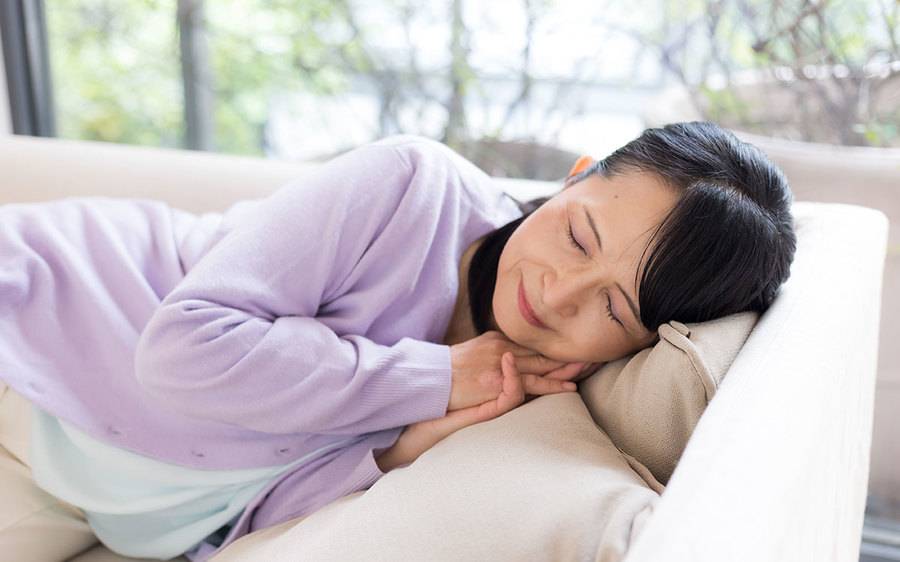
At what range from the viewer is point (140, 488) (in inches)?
44.7

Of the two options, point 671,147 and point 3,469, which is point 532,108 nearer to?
point 671,147

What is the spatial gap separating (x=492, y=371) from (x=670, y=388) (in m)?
0.24

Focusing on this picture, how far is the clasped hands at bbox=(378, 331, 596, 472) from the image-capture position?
3.31ft

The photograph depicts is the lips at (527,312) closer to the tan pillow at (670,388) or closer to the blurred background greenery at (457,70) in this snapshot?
the tan pillow at (670,388)

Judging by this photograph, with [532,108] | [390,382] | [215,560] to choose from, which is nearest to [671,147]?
[390,382]

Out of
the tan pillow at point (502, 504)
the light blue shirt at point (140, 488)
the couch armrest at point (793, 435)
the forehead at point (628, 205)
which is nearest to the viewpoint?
the couch armrest at point (793, 435)

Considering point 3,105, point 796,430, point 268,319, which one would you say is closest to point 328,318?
point 268,319

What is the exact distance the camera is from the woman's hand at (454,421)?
1.00 meters

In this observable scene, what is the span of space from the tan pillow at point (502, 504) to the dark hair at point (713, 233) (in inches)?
6.7

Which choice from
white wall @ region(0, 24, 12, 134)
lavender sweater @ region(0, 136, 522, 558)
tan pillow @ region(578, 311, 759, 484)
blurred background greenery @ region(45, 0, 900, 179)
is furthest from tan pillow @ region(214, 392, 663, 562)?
white wall @ region(0, 24, 12, 134)

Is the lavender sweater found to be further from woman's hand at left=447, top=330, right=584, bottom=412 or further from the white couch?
the white couch

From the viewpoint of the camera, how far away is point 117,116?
2.99 metres

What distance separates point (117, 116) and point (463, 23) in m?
1.29

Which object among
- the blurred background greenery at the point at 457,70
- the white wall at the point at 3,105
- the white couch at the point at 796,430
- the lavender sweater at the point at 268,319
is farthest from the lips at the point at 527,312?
the white wall at the point at 3,105
